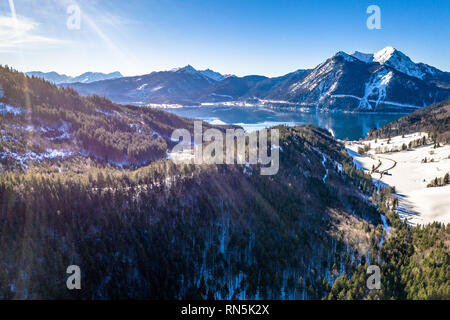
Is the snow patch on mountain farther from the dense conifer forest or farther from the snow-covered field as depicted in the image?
the snow-covered field

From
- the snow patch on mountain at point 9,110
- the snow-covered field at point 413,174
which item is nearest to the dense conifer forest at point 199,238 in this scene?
the snow-covered field at point 413,174

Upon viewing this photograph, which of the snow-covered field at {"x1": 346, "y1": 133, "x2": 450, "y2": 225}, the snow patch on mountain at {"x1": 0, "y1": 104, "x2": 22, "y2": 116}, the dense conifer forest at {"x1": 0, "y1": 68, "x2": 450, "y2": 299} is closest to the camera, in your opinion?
the dense conifer forest at {"x1": 0, "y1": 68, "x2": 450, "y2": 299}

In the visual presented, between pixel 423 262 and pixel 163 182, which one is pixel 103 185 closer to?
pixel 163 182

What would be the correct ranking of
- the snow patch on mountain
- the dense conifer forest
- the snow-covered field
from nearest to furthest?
the dense conifer forest < the snow-covered field < the snow patch on mountain

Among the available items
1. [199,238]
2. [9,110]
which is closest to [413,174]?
[199,238]

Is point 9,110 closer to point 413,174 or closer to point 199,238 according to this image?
point 199,238

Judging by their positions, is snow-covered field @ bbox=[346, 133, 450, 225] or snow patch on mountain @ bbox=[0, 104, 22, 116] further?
snow patch on mountain @ bbox=[0, 104, 22, 116]

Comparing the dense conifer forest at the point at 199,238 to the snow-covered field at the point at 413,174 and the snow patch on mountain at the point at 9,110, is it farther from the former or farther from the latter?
the snow patch on mountain at the point at 9,110

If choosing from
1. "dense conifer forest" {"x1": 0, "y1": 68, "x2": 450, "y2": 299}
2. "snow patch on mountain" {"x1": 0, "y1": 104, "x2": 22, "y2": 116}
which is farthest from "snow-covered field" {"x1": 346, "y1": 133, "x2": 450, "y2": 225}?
"snow patch on mountain" {"x1": 0, "y1": 104, "x2": 22, "y2": 116}
